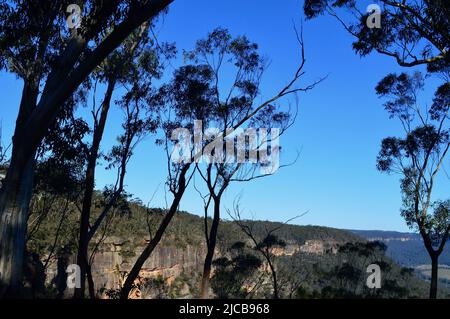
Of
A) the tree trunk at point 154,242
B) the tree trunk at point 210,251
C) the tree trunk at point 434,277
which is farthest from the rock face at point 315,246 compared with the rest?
the tree trunk at point 154,242

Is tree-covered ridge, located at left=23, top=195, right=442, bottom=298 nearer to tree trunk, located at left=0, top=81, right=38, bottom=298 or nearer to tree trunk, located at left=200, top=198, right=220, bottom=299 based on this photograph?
tree trunk, located at left=200, top=198, right=220, bottom=299

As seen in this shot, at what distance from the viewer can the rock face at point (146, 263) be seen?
142 ft

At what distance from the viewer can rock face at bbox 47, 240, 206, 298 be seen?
43.2 meters

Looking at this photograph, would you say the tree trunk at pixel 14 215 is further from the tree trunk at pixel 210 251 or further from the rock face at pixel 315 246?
the rock face at pixel 315 246

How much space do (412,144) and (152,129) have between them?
30.4 ft

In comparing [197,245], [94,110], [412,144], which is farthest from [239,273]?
[197,245]

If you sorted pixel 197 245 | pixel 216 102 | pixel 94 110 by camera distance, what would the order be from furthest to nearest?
pixel 197 245
pixel 216 102
pixel 94 110

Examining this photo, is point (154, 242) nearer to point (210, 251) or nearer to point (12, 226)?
point (210, 251)

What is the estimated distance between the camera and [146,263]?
52.2 m

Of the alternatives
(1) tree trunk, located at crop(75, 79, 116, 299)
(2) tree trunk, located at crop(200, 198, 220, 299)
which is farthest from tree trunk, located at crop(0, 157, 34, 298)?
(2) tree trunk, located at crop(200, 198, 220, 299)

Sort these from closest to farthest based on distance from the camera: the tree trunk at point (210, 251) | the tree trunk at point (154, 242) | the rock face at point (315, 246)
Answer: the tree trunk at point (154, 242) → the tree trunk at point (210, 251) → the rock face at point (315, 246)

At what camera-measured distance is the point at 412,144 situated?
55.0ft
